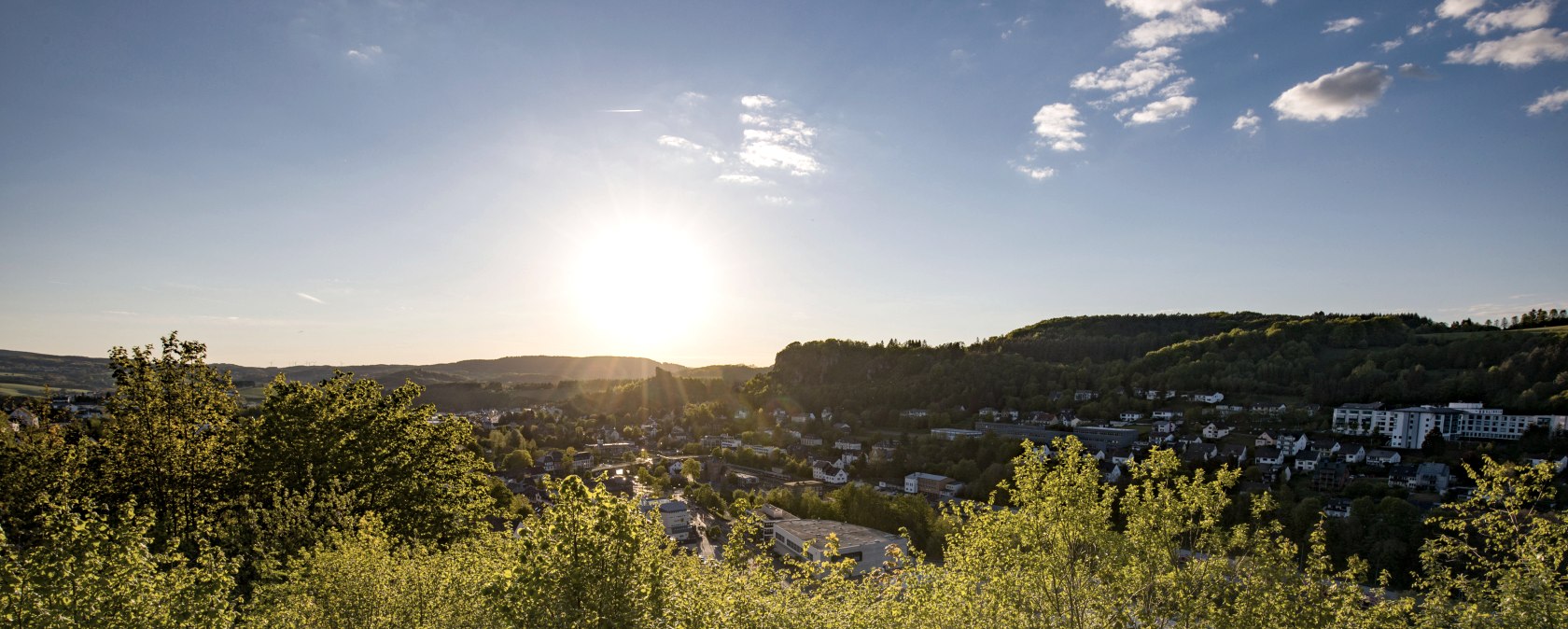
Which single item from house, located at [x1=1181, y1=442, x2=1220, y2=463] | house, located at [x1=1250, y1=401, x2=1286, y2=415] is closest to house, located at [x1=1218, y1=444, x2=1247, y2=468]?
house, located at [x1=1181, y1=442, x2=1220, y2=463]

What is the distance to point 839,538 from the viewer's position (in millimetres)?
43594

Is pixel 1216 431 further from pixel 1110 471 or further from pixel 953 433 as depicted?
pixel 953 433

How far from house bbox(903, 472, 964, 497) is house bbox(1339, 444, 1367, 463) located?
34104 mm

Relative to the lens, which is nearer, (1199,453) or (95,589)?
(95,589)

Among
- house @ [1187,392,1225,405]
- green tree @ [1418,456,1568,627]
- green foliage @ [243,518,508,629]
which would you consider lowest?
green foliage @ [243,518,508,629]

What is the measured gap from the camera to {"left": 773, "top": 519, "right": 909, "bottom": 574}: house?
1700 inches

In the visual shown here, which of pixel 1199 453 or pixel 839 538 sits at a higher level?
pixel 1199 453

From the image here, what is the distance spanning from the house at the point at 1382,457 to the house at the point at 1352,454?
46cm

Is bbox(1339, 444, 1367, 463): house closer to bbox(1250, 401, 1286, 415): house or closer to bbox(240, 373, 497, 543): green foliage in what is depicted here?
bbox(1250, 401, 1286, 415): house

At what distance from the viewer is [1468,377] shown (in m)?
81.8

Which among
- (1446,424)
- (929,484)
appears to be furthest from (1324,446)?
(929,484)

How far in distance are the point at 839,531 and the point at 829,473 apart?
2905cm

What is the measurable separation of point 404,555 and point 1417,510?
59483mm

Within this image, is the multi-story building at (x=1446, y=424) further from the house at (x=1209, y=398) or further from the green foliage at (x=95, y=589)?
the green foliage at (x=95, y=589)
